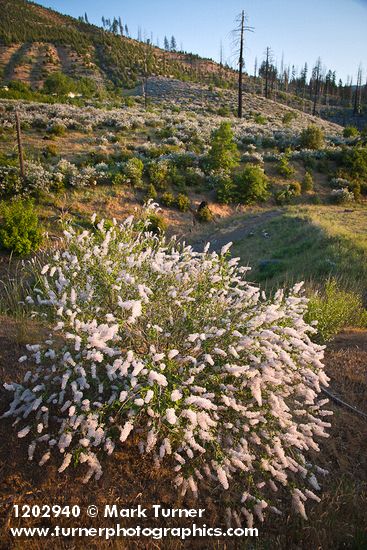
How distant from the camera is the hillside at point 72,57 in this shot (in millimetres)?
57031

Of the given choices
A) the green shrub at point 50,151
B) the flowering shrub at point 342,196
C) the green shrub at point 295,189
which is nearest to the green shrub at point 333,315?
the flowering shrub at point 342,196

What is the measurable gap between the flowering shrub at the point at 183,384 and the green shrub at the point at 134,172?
1638 centimetres

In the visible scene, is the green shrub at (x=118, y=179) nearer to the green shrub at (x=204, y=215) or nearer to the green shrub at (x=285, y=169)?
the green shrub at (x=204, y=215)

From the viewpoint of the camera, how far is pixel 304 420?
357cm

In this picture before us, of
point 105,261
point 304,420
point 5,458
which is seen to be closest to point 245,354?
point 304,420

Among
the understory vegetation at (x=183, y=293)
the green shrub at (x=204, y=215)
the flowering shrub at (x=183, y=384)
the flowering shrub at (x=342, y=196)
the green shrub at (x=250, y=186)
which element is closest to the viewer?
the flowering shrub at (x=183, y=384)

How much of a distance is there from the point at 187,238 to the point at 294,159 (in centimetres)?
1315

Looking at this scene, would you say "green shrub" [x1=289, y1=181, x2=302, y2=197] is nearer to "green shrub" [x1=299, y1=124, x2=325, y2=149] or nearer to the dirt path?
the dirt path

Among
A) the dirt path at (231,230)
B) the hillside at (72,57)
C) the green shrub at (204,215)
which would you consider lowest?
the dirt path at (231,230)

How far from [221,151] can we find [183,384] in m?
20.9

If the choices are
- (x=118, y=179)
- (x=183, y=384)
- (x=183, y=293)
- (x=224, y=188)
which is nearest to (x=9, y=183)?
(x=118, y=179)

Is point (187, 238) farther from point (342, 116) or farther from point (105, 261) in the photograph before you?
point (342, 116)

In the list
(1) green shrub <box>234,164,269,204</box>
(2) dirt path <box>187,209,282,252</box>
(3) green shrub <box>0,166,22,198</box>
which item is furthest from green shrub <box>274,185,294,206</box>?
(3) green shrub <box>0,166,22,198</box>

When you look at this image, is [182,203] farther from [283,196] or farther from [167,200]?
[283,196]
